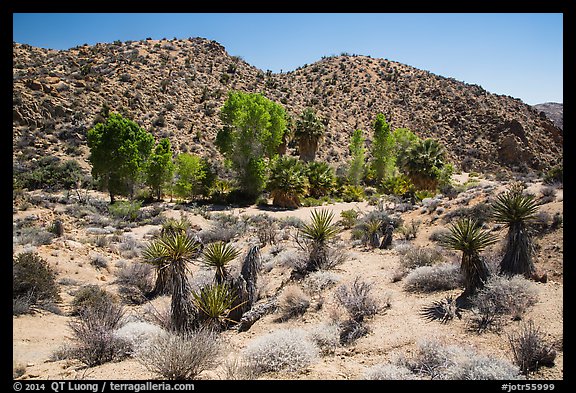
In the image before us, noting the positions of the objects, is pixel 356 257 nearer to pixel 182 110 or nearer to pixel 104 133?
pixel 104 133

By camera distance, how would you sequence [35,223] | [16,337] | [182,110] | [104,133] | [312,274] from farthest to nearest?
[182,110] → [104,133] → [35,223] → [312,274] → [16,337]

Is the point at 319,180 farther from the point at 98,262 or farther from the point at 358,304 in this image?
the point at 358,304

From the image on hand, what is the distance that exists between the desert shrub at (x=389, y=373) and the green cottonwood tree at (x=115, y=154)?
28.3 meters

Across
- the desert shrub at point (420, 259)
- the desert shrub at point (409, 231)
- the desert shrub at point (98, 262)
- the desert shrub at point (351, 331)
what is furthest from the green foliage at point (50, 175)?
the desert shrub at point (351, 331)

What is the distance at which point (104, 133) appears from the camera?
29.2 metres

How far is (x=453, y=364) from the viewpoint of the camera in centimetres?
519

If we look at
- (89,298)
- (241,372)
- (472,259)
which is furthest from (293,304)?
(89,298)

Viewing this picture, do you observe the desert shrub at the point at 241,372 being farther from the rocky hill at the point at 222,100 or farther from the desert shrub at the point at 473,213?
the rocky hill at the point at 222,100

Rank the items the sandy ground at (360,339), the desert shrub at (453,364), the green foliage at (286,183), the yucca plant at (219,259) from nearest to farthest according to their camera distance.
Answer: the desert shrub at (453,364), the sandy ground at (360,339), the yucca plant at (219,259), the green foliage at (286,183)

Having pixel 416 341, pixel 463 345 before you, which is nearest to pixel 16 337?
pixel 416 341

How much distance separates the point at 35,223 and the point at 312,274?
15625 mm

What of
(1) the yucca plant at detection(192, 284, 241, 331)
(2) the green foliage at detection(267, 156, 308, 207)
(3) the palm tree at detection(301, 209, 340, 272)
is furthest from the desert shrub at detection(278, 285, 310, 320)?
(2) the green foliage at detection(267, 156, 308, 207)

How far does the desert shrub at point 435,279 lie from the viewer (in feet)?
29.6

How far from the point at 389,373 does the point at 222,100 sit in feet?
175
